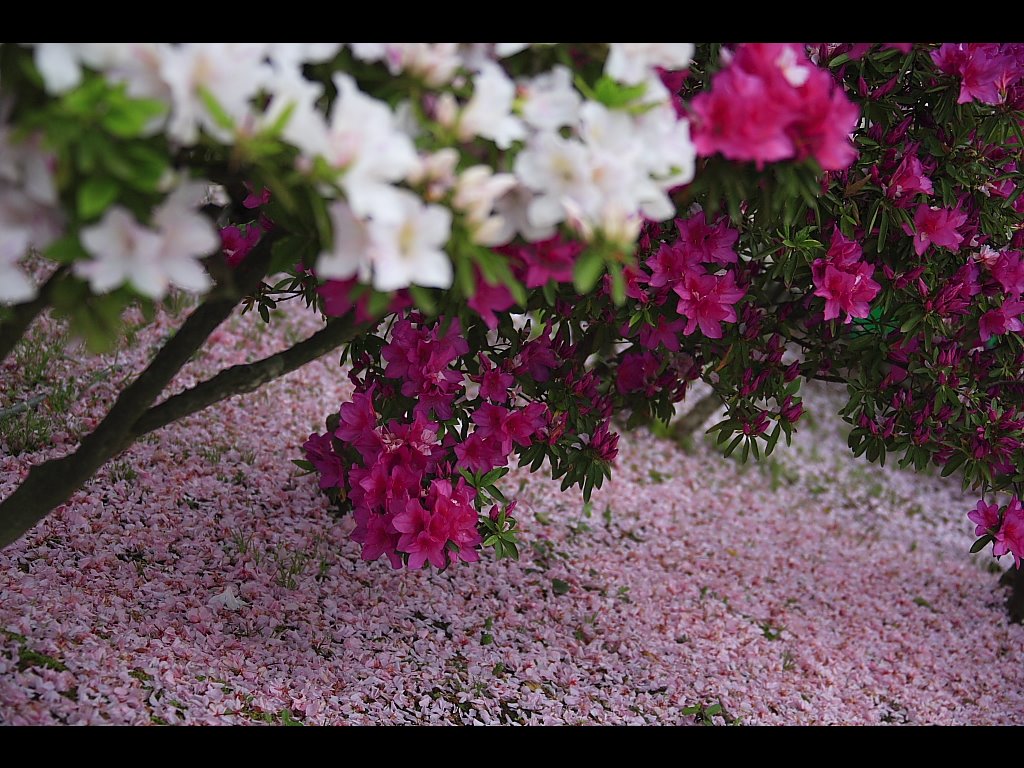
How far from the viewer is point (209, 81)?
1.08 metres

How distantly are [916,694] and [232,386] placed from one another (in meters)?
2.41

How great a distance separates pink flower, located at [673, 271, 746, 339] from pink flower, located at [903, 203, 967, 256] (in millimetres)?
464

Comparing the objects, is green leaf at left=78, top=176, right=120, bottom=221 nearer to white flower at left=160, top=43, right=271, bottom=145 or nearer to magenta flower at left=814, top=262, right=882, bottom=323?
white flower at left=160, top=43, right=271, bottom=145

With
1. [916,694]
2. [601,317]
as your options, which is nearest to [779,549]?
[916,694]

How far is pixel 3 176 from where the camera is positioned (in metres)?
1.15

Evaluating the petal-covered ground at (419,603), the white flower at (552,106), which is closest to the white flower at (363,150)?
the white flower at (552,106)

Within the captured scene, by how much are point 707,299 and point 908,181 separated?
0.56 meters

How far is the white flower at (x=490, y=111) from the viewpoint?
1177 millimetres

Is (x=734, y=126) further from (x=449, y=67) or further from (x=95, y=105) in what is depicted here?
(x=95, y=105)

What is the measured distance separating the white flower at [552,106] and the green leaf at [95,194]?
53 centimetres

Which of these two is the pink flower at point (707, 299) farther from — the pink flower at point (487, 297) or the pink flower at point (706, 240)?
the pink flower at point (487, 297)

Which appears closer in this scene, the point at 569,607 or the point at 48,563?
the point at 48,563

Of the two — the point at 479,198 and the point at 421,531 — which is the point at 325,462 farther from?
the point at 479,198

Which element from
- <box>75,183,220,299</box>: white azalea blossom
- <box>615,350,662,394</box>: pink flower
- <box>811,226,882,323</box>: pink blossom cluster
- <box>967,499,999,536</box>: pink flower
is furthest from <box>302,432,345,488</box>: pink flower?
<box>967,499,999,536</box>: pink flower
